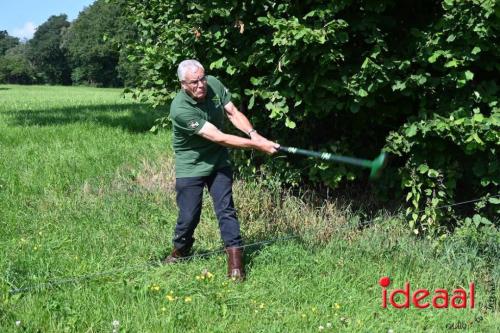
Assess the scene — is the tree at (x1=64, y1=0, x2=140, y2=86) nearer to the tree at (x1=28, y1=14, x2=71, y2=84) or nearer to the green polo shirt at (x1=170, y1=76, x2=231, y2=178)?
the tree at (x1=28, y1=14, x2=71, y2=84)

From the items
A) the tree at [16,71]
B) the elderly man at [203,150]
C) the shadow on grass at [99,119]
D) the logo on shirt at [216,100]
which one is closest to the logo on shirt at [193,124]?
the elderly man at [203,150]

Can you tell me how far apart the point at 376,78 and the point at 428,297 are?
6.33 feet

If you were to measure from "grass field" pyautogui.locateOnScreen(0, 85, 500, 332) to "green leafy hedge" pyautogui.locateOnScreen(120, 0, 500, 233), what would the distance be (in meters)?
0.55

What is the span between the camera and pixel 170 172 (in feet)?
25.6

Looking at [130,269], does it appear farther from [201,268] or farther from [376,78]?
[376,78]

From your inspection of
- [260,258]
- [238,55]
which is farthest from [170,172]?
[260,258]

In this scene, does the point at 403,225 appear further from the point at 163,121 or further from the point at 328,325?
the point at 163,121

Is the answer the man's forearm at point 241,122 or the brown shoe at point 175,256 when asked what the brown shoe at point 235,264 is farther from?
the man's forearm at point 241,122

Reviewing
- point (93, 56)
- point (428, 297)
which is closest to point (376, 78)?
point (428, 297)

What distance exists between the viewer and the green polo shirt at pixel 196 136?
182 inches

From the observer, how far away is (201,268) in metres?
4.86

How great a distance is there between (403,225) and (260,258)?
5.41ft

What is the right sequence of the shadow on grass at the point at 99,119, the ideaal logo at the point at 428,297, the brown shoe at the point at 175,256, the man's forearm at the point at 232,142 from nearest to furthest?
the ideaal logo at the point at 428,297, the man's forearm at the point at 232,142, the brown shoe at the point at 175,256, the shadow on grass at the point at 99,119

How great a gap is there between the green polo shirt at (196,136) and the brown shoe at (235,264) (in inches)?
27.2
